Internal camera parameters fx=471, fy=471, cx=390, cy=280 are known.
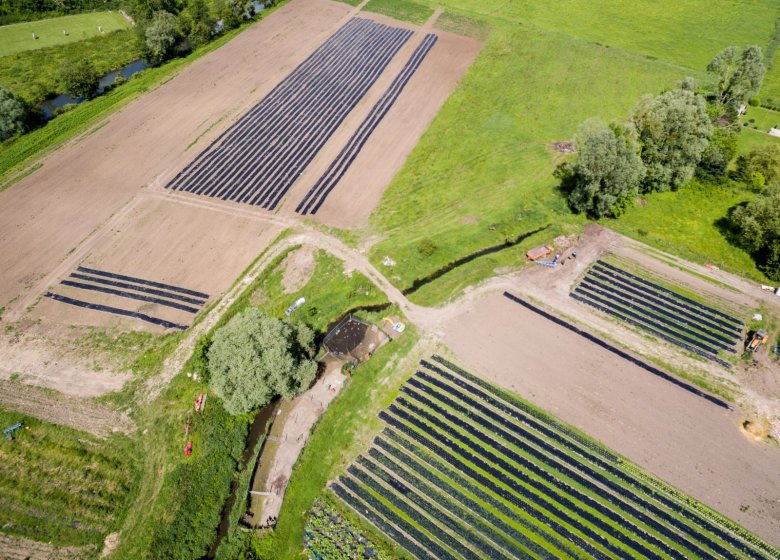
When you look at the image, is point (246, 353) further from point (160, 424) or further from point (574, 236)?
point (574, 236)

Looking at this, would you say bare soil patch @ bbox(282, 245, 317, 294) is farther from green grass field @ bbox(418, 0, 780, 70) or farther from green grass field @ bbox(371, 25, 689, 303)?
green grass field @ bbox(418, 0, 780, 70)

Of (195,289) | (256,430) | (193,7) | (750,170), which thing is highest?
(193,7)

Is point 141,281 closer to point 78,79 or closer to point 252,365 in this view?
point 252,365

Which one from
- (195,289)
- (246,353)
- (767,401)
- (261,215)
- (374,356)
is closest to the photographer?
(246,353)

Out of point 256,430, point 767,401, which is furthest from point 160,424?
point 767,401

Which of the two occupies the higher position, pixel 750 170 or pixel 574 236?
pixel 750 170

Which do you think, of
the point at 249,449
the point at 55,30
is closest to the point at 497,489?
the point at 249,449

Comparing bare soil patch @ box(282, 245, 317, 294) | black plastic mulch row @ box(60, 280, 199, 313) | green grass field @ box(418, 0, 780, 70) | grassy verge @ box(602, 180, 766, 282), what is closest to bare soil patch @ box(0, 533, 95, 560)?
black plastic mulch row @ box(60, 280, 199, 313)

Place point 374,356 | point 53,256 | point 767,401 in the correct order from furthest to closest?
1. point 53,256
2. point 374,356
3. point 767,401
